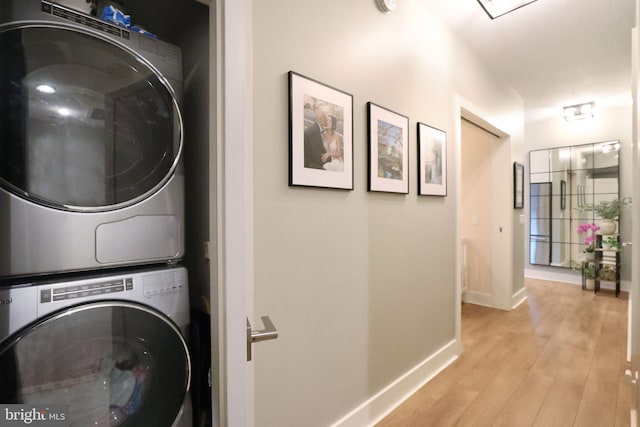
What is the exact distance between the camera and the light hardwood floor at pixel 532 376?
1846mm

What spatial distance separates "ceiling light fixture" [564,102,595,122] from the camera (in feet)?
14.9

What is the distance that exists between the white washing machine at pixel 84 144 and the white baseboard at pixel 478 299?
4272 millimetres

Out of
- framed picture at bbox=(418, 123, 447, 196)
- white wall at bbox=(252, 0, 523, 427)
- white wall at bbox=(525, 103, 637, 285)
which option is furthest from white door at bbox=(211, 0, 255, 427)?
white wall at bbox=(525, 103, 637, 285)

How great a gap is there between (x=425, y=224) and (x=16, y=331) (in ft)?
7.32

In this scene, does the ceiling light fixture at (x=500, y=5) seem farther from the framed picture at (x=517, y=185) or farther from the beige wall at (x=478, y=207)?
the framed picture at (x=517, y=185)

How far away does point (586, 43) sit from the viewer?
112 inches

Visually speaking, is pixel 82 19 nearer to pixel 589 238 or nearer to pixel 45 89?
pixel 45 89

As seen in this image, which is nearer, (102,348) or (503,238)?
(102,348)

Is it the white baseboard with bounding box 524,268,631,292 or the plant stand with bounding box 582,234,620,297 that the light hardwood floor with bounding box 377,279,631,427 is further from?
the white baseboard with bounding box 524,268,631,292

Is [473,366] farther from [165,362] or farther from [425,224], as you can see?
[165,362]

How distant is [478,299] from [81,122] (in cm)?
460

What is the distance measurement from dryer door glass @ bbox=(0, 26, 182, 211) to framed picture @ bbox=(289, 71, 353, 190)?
630mm

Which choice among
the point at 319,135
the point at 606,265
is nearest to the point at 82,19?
the point at 319,135

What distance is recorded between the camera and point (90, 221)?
0.66m
